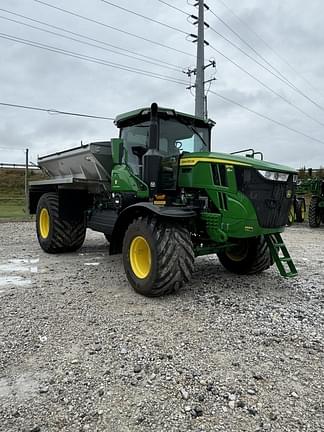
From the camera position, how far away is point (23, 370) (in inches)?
106

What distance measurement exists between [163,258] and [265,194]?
1.50m

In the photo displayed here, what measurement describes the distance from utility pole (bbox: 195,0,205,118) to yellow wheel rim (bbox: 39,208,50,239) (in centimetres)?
1136

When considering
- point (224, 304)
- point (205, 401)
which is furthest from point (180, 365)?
point (224, 304)

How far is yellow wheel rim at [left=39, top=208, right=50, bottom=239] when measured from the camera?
24.8ft

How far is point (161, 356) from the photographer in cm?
290

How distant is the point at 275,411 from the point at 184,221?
2.65 meters

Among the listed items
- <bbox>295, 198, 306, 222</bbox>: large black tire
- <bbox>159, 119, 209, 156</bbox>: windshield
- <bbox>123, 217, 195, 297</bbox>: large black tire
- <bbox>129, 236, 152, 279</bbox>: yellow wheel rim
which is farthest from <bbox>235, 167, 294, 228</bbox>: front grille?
<bbox>295, 198, 306, 222</bbox>: large black tire

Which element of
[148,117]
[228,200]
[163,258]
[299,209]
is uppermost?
[148,117]

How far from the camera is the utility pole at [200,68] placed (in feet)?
57.7

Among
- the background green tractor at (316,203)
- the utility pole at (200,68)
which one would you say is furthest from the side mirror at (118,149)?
the utility pole at (200,68)

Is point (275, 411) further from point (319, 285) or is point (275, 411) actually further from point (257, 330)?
point (319, 285)

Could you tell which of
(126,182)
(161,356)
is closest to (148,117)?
(126,182)

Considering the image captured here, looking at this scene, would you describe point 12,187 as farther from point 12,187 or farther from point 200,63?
point 200,63

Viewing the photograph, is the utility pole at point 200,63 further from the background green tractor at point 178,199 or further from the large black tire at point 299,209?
the background green tractor at point 178,199
